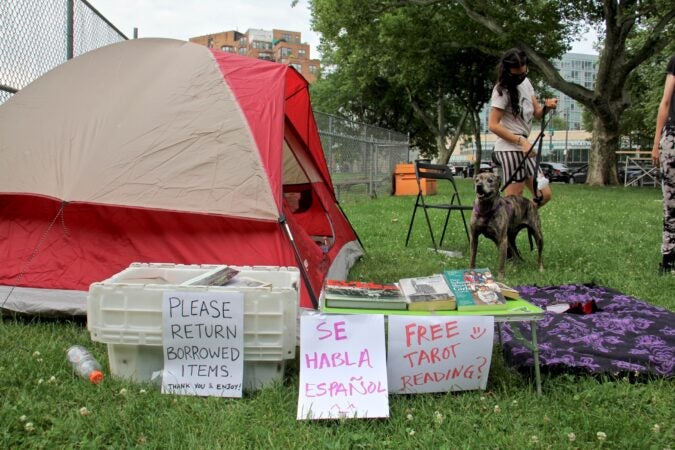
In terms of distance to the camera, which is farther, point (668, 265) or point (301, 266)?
point (668, 265)

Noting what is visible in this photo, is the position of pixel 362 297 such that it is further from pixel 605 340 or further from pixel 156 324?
pixel 605 340

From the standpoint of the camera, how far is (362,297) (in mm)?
2312

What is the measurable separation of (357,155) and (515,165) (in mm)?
8937

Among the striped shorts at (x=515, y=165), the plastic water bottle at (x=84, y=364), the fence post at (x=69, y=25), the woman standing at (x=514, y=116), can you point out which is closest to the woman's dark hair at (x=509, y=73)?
the woman standing at (x=514, y=116)

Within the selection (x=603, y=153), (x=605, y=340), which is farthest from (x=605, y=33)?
(x=605, y=340)

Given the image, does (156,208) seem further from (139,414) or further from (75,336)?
(139,414)

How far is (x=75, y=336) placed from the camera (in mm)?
2938

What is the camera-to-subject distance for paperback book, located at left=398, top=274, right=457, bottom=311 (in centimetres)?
232

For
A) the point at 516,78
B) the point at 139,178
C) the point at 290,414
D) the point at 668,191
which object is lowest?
the point at 290,414

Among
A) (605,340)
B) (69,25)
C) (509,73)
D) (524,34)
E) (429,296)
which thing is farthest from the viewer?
(524,34)

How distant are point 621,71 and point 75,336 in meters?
16.5

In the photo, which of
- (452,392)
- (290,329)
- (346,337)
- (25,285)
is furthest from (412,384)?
(25,285)

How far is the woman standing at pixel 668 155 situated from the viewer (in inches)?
167

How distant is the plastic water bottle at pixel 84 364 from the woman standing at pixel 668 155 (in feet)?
14.1
